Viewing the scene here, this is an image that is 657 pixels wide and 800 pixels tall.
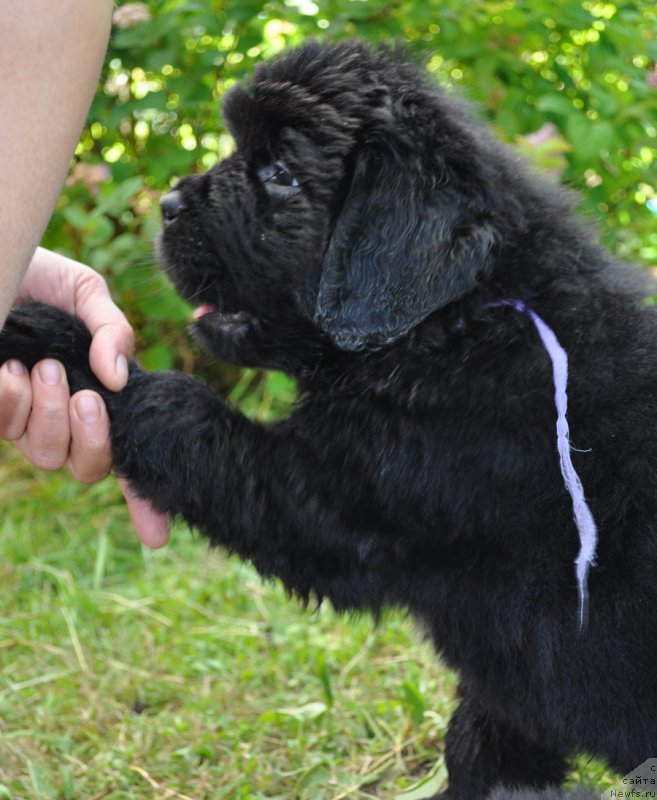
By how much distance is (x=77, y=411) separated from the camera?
2.24 meters

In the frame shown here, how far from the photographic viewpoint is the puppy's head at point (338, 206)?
2088 millimetres

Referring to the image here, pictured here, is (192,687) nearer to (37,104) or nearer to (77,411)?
(77,411)

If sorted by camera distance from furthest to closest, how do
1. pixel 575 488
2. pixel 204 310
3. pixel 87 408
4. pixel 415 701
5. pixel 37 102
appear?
pixel 415 701 → pixel 204 310 → pixel 87 408 → pixel 575 488 → pixel 37 102

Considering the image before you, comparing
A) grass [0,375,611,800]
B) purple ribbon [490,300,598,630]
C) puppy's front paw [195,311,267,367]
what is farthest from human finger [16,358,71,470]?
purple ribbon [490,300,598,630]

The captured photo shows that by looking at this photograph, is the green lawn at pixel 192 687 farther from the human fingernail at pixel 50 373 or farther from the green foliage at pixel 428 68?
the green foliage at pixel 428 68

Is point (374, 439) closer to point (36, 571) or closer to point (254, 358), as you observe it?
point (254, 358)

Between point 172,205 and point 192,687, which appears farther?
point 192,687

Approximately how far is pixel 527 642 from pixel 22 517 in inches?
102

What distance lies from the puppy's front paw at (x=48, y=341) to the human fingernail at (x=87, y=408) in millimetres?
75

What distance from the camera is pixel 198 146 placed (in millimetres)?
4160

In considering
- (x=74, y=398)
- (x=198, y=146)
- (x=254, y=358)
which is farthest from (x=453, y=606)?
(x=198, y=146)

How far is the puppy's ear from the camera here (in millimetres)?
2066

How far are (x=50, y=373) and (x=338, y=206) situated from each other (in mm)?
719

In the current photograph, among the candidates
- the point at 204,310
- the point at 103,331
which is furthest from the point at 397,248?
the point at 103,331
